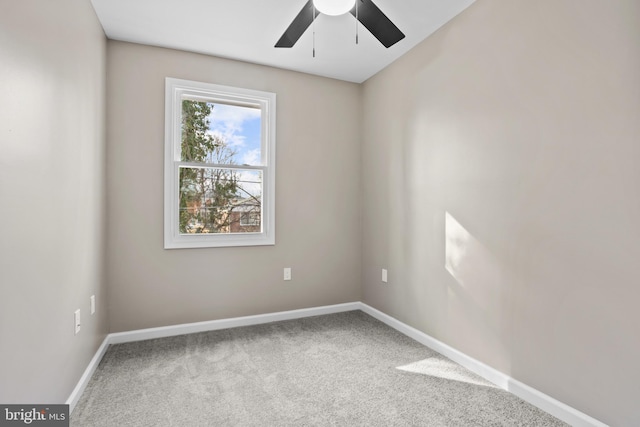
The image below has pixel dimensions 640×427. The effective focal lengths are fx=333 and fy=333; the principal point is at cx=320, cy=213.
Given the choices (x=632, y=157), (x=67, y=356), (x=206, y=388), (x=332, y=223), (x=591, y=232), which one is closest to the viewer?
(x=632, y=157)

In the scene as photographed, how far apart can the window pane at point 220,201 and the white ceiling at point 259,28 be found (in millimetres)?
1085

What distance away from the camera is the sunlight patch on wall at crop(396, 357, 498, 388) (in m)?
2.17

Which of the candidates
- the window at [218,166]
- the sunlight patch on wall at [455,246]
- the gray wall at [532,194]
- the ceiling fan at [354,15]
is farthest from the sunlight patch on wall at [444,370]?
the ceiling fan at [354,15]

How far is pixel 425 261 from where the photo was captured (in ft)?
9.05

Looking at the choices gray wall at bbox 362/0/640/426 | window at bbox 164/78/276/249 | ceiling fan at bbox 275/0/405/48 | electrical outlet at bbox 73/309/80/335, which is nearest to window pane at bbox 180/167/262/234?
window at bbox 164/78/276/249

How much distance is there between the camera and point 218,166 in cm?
314

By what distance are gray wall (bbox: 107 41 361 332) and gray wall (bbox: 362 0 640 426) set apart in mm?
811

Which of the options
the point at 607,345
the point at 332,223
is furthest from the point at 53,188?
the point at 607,345

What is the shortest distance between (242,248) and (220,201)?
497 millimetres

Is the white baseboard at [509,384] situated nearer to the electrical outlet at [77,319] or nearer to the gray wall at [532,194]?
the gray wall at [532,194]

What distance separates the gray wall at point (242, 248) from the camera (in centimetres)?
278

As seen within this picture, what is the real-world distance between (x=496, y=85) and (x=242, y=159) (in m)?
2.22

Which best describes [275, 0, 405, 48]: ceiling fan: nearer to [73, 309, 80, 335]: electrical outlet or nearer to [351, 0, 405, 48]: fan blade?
[351, 0, 405, 48]: fan blade

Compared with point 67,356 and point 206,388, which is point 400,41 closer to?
point 206,388
